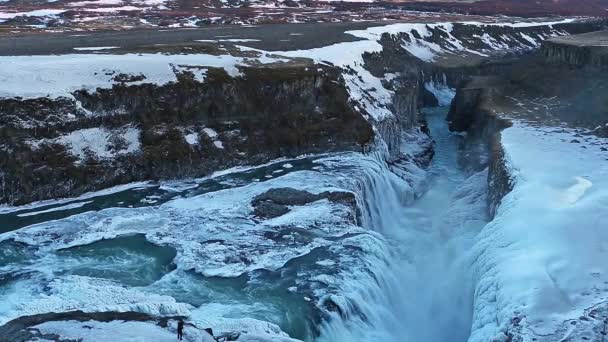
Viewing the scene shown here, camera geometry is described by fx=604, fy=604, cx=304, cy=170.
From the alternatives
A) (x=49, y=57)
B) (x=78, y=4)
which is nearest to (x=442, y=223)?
(x=49, y=57)

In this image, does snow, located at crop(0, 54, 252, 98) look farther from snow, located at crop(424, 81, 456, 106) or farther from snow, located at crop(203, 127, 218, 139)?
snow, located at crop(424, 81, 456, 106)

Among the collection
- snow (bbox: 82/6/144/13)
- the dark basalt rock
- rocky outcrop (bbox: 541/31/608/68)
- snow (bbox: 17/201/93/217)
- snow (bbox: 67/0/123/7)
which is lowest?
the dark basalt rock

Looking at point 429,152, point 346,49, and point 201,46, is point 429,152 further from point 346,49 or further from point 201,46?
point 201,46

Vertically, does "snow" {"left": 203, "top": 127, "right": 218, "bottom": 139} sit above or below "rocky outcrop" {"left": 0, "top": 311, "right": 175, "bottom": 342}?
above

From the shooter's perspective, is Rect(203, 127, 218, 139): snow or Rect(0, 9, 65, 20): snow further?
Rect(0, 9, 65, 20): snow

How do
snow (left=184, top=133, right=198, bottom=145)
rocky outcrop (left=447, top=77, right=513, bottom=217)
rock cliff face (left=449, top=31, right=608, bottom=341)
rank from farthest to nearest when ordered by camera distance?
rock cliff face (left=449, top=31, right=608, bottom=341), snow (left=184, top=133, right=198, bottom=145), rocky outcrop (left=447, top=77, right=513, bottom=217)

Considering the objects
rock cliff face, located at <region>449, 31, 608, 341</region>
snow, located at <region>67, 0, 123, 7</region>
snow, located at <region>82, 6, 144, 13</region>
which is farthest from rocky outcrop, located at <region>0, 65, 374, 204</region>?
snow, located at <region>67, 0, 123, 7</region>

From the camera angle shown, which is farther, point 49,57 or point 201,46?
point 201,46
